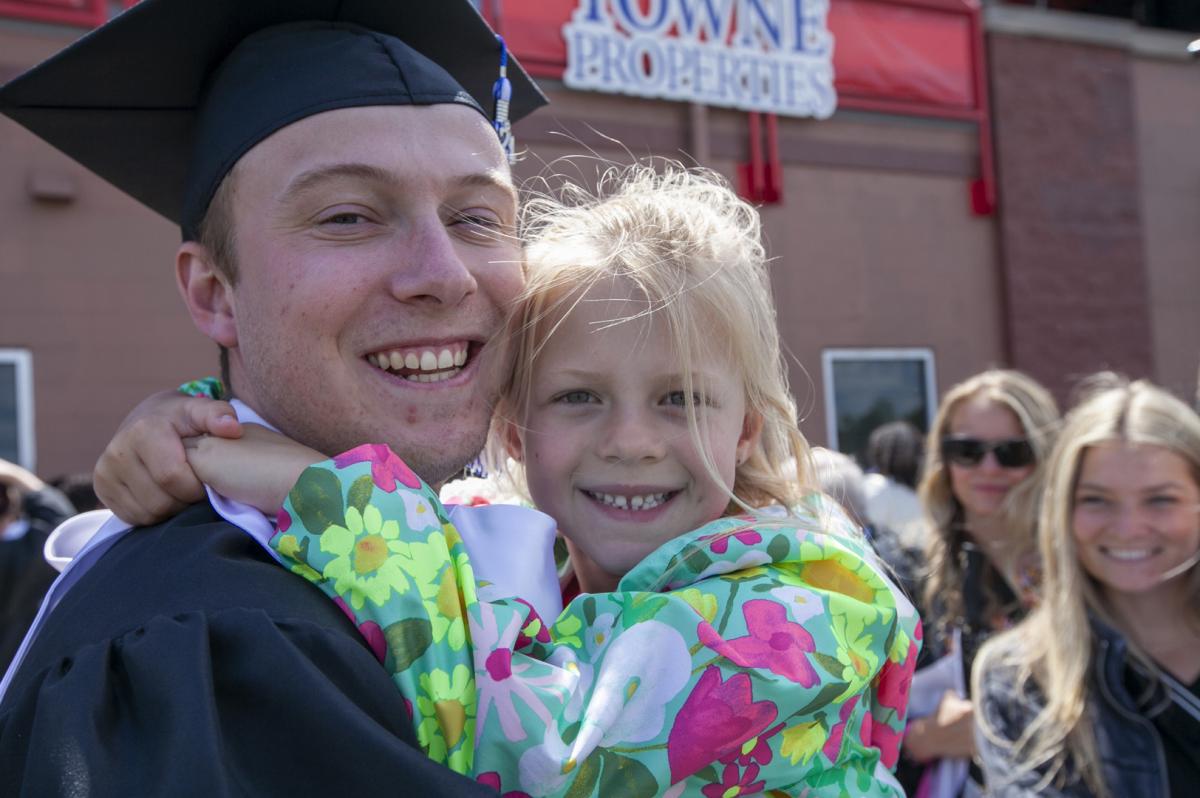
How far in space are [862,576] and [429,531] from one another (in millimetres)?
717

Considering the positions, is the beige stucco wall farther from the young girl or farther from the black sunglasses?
the young girl

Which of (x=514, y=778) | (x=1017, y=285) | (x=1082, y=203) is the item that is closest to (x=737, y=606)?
(x=514, y=778)

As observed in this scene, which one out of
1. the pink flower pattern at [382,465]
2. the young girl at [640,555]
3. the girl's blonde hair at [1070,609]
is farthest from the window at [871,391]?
the pink flower pattern at [382,465]

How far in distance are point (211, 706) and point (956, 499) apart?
350 centimetres

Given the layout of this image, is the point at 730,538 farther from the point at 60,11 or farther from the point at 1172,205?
the point at 1172,205

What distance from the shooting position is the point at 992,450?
13.8 feet

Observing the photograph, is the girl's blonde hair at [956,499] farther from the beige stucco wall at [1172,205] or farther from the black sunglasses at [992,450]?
the beige stucco wall at [1172,205]

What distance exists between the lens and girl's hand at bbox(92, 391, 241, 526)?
1.65m

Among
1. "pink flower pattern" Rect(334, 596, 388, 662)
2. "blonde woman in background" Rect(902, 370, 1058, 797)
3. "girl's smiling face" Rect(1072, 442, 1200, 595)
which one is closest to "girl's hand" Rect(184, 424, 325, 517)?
"pink flower pattern" Rect(334, 596, 388, 662)

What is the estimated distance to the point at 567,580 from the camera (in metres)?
2.22

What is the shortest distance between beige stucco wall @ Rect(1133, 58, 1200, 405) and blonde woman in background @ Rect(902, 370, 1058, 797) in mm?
7832

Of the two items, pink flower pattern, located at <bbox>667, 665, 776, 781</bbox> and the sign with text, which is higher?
the sign with text

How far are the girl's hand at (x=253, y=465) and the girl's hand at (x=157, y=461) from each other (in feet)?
0.07

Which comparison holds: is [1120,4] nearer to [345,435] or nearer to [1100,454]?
[1100,454]
